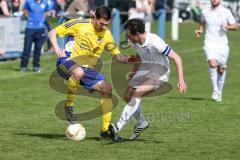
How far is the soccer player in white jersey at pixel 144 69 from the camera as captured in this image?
10.4m

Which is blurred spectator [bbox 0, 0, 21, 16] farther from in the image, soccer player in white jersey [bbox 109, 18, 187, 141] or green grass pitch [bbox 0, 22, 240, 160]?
soccer player in white jersey [bbox 109, 18, 187, 141]

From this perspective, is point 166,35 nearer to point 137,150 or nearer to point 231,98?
point 231,98

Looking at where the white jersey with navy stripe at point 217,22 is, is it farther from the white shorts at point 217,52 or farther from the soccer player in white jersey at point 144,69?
the soccer player in white jersey at point 144,69

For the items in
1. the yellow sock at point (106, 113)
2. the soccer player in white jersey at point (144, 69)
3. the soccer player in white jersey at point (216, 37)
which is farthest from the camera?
the soccer player in white jersey at point (216, 37)

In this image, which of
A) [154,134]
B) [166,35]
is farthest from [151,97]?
[166,35]

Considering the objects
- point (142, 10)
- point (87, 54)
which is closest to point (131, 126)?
point (87, 54)

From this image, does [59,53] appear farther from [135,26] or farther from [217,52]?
[217,52]

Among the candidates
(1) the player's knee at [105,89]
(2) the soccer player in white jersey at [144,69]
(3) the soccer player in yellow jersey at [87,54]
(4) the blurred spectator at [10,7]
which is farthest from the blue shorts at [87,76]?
(4) the blurred spectator at [10,7]

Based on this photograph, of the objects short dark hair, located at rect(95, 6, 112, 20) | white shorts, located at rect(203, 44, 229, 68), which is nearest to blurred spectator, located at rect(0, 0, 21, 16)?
white shorts, located at rect(203, 44, 229, 68)

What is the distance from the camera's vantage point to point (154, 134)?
→ 11586mm

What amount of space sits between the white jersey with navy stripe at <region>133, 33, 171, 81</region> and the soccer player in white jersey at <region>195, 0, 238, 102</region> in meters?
5.07

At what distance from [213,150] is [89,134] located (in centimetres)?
215

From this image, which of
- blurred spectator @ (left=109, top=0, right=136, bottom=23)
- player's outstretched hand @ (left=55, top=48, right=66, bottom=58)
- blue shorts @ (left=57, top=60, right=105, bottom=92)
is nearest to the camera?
player's outstretched hand @ (left=55, top=48, right=66, bottom=58)

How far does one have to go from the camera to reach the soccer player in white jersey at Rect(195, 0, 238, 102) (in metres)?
15.9
